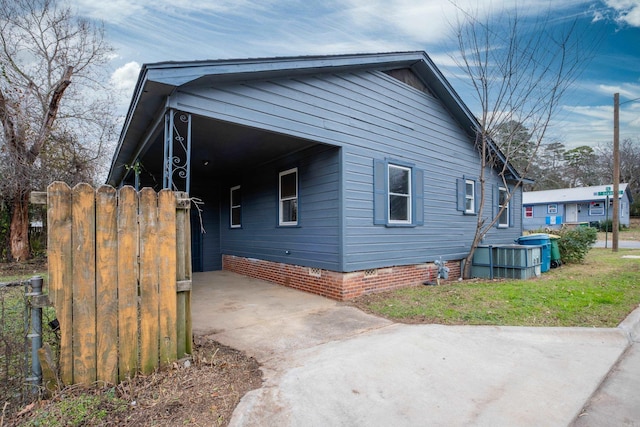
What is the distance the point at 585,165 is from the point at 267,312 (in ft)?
170

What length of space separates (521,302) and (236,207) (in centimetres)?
807

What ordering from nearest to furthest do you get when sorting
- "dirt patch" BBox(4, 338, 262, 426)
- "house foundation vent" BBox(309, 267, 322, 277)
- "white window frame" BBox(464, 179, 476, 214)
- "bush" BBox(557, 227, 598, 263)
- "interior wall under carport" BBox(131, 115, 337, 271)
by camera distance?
"dirt patch" BBox(4, 338, 262, 426) → "interior wall under carport" BBox(131, 115, 337, 271) → "house foundation vent" BBox(309, 267, 322, 277) → "white window frame" BBox(464, 179, 476, 214) → "bush" BBox(557, 227, 598, 263)

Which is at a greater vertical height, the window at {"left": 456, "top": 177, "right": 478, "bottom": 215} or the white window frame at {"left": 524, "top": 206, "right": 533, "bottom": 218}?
the window at {"left": 456, "top": 177, "right": 478, "bottom": 215}

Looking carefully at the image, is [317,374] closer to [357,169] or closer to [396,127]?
[357,169]

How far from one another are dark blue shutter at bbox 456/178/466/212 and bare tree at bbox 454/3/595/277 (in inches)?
36.6

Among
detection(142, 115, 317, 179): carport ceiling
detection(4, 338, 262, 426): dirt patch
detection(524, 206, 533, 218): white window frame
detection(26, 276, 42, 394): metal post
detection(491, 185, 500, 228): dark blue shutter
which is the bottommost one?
detection(4, 338, 262, 426): dirt patch

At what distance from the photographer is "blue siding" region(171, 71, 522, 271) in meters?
5.84

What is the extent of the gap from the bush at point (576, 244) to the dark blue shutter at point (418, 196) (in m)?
5.94

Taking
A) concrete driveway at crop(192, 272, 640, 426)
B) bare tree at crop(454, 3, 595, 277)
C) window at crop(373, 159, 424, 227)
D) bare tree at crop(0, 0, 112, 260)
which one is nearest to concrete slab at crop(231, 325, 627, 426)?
concrete driveway at crop(192, 272, 640, 426)

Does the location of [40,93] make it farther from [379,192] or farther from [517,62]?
[517,62]

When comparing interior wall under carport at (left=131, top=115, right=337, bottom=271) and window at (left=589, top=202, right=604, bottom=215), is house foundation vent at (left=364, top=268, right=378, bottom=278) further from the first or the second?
window at (left=589, top=202, right=604, bottom=215)

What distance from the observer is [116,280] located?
2.94m

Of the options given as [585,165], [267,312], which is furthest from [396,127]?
[585,165]

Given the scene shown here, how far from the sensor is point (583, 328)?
470 centimetres
